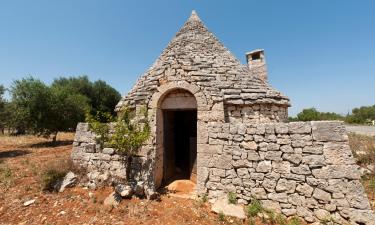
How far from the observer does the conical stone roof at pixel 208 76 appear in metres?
5.58

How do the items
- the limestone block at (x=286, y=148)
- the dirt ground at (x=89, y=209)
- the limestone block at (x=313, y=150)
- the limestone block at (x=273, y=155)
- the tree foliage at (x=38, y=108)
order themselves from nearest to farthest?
the limestone block at (x=313, y=150) < the dirt ground at (x=89, y=209) < the limestone block at (x=286, y=148) < the limestone block at (x=273, y=155) < the tree foliage at (x=38, y=108)

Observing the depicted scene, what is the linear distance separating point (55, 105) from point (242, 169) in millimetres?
15004

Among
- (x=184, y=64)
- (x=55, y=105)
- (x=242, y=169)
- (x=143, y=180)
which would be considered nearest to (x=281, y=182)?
(x=242, y=169)

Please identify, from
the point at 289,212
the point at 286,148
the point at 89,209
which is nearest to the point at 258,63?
the point at 286,148

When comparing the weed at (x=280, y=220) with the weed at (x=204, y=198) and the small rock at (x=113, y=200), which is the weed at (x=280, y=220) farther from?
the small rock at (x=113, y=200)

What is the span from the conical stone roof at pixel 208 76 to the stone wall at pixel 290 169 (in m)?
1.17

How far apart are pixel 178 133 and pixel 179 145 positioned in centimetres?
64

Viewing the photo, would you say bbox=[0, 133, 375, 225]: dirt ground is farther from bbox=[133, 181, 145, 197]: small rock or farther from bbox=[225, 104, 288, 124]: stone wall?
bbox=[225, 104, 288, 124]: stone wall

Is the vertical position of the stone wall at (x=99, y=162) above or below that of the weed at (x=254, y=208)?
above

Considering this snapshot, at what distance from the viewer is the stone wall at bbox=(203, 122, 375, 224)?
3778mm

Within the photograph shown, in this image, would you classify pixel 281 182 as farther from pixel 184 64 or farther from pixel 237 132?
pixel 184 64

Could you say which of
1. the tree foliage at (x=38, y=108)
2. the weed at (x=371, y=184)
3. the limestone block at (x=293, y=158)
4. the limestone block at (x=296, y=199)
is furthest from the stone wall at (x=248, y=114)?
the tree foliage at (x=38, y=108)

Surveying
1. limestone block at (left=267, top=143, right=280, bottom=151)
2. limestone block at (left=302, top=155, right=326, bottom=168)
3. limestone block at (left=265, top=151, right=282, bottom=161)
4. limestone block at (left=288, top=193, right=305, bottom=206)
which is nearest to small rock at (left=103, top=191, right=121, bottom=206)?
limestone block at (left=265, top=151, right=282, bottom=161)

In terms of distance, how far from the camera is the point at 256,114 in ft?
18.3
